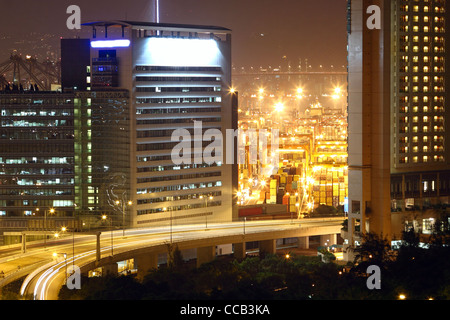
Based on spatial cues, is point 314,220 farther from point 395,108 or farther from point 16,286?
point 16,286

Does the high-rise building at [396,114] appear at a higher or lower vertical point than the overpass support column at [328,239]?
higher

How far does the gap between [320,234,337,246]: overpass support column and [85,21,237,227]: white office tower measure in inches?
354

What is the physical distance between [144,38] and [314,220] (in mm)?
18760

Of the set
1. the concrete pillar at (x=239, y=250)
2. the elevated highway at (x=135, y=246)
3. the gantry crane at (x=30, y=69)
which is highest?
the gantry crane at (x=30, y=69)

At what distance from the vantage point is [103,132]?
238 feet

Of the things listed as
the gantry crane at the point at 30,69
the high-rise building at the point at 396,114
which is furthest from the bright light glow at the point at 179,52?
the high-rise building at the point at 396,114

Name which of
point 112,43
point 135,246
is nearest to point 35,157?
point 112,43

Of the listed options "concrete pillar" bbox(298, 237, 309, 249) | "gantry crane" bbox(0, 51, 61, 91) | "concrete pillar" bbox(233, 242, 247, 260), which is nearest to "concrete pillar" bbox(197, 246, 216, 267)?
"concrete pillar" bbox(233, 242, 247, 260)

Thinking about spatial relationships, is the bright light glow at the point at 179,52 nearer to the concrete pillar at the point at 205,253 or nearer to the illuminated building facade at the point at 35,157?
the illuminated building facade at the point at 35,157

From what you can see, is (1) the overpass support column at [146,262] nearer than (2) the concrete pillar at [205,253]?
Yes

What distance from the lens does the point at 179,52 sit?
75.9m

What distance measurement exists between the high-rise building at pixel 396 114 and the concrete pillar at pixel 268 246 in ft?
58.9

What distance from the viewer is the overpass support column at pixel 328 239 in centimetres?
7075
